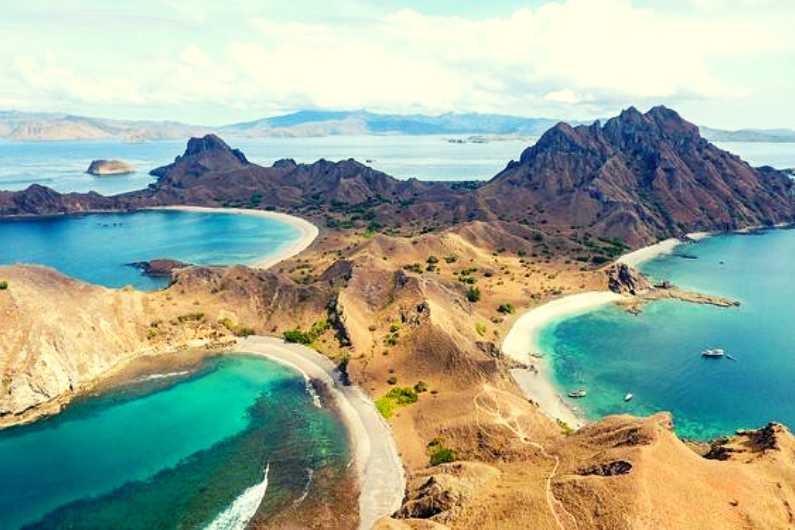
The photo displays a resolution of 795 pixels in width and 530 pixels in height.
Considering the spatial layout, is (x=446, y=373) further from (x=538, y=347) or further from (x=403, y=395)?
(x=538, y=347)

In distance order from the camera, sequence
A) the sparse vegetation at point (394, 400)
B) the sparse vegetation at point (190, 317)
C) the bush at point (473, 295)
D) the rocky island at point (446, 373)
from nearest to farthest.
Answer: the rocky island at point (446, 373) < the sparse vegetation at point (394, 400) < the sparse vegetation at point (190, 317) < the bush at point (473, 295)

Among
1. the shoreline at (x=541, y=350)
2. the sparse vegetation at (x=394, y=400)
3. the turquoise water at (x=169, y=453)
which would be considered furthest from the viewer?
the shoreline at (x=541, y=350)

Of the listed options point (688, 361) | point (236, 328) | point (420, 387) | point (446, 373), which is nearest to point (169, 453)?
point (420, 387)

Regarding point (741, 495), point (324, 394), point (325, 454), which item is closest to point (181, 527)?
point (325, 454)

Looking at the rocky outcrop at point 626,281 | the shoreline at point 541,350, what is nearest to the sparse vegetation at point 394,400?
the shoreline at point 541,350

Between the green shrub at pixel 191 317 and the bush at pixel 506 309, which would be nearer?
the green shrub at pixel 191 317

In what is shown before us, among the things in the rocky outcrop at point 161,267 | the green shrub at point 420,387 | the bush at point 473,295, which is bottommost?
the rocky outcrop at point 161,267

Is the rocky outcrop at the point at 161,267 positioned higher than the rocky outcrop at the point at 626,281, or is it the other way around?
the rocky outcrop at the point at 626,281

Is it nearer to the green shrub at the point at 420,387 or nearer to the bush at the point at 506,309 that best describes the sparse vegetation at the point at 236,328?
the green shrub at the point at 420,387

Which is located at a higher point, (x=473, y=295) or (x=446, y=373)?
(x=446, y=373)
